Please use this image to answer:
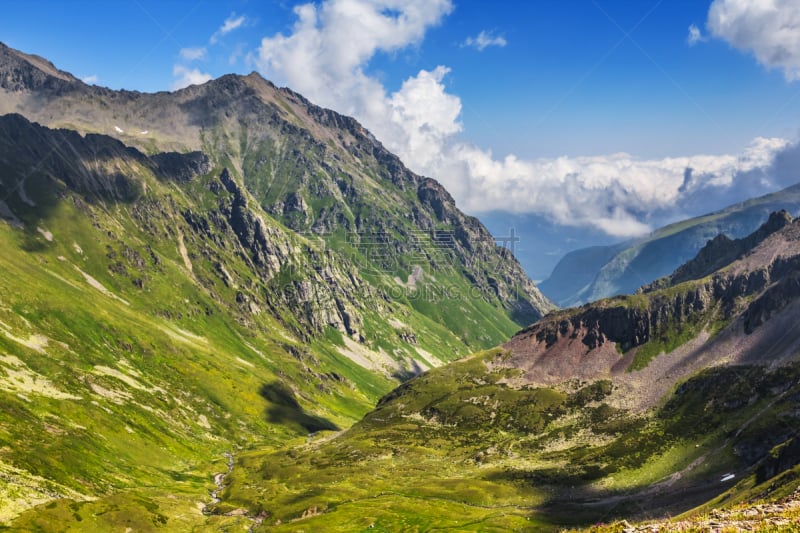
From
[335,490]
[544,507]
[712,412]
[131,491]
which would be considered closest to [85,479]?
[131,491]

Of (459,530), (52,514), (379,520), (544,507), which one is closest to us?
(52,514)

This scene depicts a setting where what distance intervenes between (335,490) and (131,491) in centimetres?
6633

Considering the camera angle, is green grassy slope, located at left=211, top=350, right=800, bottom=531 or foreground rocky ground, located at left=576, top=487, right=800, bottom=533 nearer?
foreground rocky ground, located at left=576, top=487, right=800, bottom=533

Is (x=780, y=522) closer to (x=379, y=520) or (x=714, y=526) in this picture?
(x=714, y=526)

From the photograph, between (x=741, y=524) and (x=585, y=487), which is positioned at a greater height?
(x=741, y=524)

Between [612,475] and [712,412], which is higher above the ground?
[712,412]

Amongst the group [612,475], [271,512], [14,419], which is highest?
[14,419]

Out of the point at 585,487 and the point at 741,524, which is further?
the point at 585,487

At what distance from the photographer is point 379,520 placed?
14312cm

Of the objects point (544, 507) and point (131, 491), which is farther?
point (131, 491)

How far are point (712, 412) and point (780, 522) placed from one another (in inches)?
7227

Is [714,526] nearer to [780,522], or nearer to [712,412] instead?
[780,522]

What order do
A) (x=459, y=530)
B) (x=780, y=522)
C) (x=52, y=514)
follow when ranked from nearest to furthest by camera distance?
1. (x=780, y=522)
2. (x=52, y=514)
3. (x=459, y=530)

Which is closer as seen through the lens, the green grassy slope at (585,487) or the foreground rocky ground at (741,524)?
the foreground rocky ground at (741,524)
